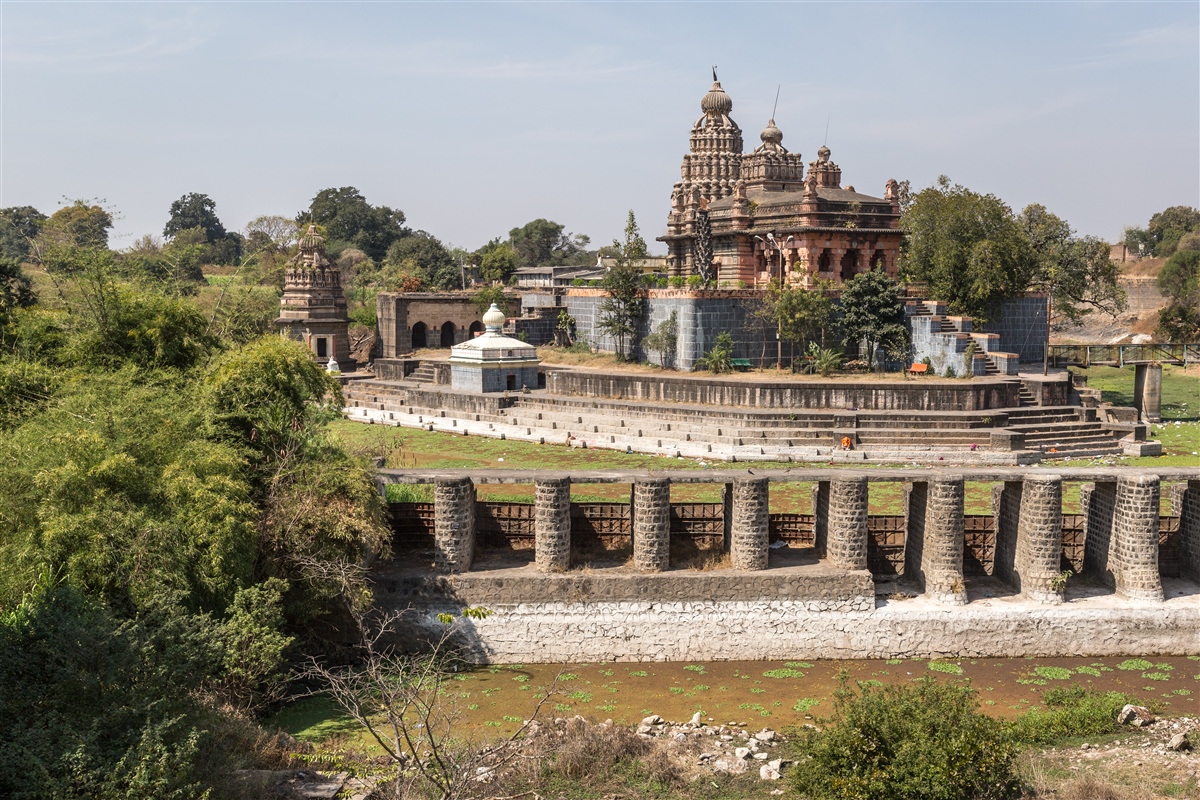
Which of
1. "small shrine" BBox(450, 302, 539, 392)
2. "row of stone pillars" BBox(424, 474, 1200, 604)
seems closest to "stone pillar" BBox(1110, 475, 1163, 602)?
"row of stone pillars" BBox(424, 474, 1200, 604)

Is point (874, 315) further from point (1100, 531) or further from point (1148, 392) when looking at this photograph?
Result: point (1100, 531)

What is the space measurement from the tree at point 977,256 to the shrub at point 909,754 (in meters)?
25.8

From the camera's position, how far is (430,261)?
2940 inches

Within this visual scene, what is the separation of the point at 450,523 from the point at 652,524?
116 inches

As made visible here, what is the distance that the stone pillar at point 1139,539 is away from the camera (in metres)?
16.2

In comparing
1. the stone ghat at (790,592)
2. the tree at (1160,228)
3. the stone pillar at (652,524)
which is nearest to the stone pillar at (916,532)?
the stone ghat at (790,592)

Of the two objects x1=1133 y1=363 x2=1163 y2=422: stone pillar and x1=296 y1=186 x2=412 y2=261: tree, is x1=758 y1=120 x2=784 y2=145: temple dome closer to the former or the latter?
x1=1133 y1=363 x2=1163 y2=422: stone pillar

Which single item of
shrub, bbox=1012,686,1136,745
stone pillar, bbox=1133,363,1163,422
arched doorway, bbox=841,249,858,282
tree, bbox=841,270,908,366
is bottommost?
shrub, bbox=1012,686,1136,745

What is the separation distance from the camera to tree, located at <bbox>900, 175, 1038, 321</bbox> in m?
35.3

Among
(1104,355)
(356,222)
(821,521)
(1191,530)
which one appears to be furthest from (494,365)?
(356,222)

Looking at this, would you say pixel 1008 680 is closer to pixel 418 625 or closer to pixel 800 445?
pixel 418 625

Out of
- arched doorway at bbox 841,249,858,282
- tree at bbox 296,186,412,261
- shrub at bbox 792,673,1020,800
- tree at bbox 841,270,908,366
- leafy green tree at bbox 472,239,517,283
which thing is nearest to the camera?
shrub at bbox 792,673,1020,800

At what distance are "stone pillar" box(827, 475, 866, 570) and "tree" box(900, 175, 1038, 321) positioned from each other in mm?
21184

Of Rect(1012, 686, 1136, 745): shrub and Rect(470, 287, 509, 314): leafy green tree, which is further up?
Rect(470, 287, 509, 314): leafy green tree
